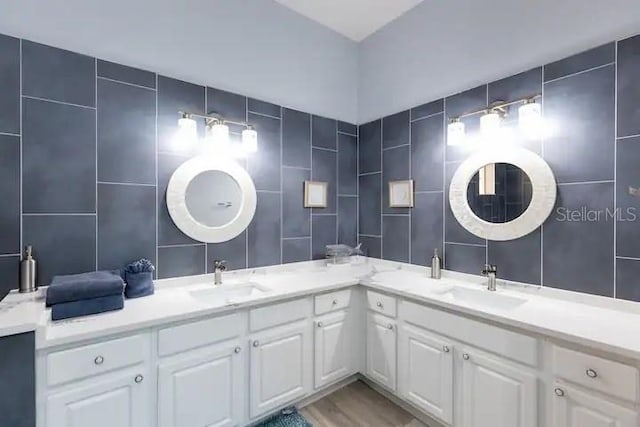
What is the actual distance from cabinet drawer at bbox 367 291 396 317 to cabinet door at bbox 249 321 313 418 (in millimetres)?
486

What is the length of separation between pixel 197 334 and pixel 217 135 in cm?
122

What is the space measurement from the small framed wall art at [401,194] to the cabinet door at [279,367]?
3.99ft

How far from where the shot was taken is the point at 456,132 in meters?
2.02

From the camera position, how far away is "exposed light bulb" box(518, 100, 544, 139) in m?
1.67

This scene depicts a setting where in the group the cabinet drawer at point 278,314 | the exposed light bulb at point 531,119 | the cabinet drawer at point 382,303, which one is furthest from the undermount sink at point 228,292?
the exposed light bulb at point 531,119

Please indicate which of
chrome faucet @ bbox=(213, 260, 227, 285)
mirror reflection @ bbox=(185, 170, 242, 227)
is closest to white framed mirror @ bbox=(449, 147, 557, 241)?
mirror reflection @ bbox=(185, 170, 242, 227)

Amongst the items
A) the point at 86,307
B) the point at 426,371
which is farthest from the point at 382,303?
the point at 86,307

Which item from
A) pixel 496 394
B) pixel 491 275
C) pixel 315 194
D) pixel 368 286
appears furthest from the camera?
pixel 315 194

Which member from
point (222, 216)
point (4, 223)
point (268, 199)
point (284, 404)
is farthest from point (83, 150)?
point (284, 404)

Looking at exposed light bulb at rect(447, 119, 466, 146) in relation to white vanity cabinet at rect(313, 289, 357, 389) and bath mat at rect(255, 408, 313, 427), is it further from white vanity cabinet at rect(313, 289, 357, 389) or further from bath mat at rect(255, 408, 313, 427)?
bath mat at rect(255, 408, 313, 427)

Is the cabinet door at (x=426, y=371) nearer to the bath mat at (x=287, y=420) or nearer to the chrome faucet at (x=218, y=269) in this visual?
the bath mat at (x=287, y=420)

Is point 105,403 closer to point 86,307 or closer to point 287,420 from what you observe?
point 86,307

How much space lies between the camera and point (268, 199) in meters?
2.29

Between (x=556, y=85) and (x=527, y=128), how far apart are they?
268mm
